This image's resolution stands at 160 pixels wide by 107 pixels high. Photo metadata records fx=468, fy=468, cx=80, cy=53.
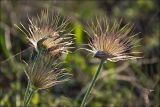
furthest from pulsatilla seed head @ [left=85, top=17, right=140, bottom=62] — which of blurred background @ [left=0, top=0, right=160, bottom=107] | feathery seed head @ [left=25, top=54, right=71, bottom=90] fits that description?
blurred background @ [left=0, top=0, right=160, bottom=107]

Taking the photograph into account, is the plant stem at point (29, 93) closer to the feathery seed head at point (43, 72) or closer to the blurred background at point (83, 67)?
the feathery seed head at point (43, 72)

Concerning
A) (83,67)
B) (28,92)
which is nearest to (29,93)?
(28,92)

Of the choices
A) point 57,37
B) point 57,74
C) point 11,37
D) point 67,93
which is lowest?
point 67,93

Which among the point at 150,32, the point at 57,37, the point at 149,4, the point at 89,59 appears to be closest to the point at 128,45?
the point at 57,37

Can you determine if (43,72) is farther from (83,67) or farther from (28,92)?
(83,67)

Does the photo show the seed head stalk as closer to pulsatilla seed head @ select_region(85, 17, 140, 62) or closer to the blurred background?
pulsatilla seed head @ select_region(85, 17, 140, 62)

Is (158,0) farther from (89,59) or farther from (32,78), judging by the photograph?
(32,78)
